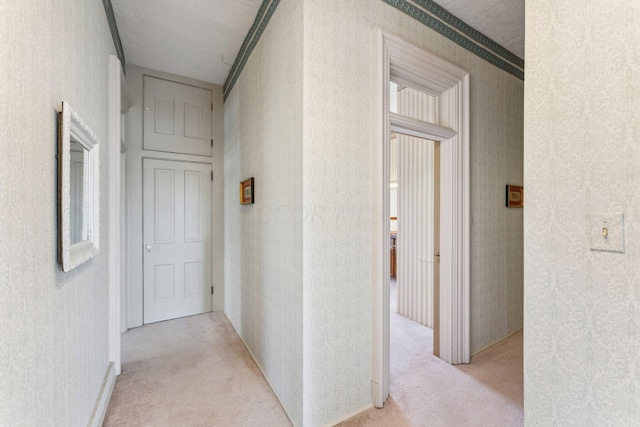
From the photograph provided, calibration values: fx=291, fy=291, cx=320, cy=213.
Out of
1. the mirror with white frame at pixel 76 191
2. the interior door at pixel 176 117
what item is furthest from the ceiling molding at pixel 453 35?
the interior door at pixel 176 117

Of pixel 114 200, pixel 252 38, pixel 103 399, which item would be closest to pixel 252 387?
→ pixel 103 399

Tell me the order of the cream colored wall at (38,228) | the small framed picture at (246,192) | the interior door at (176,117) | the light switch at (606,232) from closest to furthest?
the cream colored wall at (38,228) < the light switch at (606,232) < the small framed picture at (246,192) < the interior door at (176,117)

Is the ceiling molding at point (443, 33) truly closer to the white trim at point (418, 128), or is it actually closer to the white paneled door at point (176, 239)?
the white trim at point (418, 128)

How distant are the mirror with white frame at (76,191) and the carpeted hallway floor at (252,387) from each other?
115 cm

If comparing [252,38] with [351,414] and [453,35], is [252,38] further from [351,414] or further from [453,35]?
[351,414]

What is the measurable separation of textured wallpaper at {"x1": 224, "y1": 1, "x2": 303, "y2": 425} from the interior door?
2.80ft

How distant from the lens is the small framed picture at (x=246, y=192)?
2434mm

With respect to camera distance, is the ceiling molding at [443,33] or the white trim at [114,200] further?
the white trim at [114,200]

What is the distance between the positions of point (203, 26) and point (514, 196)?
128 inches

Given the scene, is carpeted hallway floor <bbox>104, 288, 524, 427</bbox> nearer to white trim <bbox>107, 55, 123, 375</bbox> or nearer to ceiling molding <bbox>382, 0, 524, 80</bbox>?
white trim <bbox>107, 55, 123, 375</bbox>

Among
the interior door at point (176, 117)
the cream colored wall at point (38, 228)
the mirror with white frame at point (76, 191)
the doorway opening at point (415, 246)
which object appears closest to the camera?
the cream colored wall at point (38, 228)

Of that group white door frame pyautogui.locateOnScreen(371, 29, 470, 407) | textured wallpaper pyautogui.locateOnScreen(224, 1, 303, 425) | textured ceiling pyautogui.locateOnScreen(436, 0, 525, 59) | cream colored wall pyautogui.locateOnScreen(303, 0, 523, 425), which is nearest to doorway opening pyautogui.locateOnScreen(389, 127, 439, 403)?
white door frame pyautogui.locateOnScreen(371, 29, 470, 407)

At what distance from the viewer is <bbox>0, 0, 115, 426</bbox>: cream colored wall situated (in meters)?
0.78

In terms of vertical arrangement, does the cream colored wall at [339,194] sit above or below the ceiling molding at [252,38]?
below
